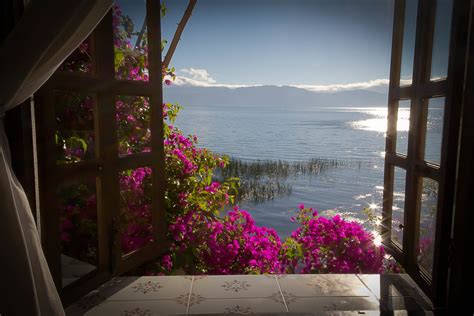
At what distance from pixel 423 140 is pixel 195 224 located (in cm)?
156

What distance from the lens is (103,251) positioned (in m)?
1.78

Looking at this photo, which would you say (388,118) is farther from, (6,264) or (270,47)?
(270,47)

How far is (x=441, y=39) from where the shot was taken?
5.73ft

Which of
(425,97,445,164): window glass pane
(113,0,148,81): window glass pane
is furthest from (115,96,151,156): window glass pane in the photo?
(425,97,445,164): window glass pane

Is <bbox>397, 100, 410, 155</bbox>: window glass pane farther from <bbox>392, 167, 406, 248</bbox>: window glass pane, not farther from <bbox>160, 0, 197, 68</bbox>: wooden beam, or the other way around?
<bbox>160, 0, 197, 68</bbox>: wooden beam

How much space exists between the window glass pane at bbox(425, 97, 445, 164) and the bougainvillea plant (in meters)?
0.85

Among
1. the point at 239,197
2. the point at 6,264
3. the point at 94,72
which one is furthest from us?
the point at 239,197

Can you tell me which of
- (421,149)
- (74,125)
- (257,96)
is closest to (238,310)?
(421,149)

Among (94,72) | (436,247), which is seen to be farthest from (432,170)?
(94,72)

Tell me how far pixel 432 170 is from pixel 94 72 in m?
1.70

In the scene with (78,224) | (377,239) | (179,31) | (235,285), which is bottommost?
(235,285)

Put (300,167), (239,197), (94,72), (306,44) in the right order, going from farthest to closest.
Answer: (306,44) → (300,167) → (239,197) → (94,72)

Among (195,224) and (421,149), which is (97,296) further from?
(421,149)

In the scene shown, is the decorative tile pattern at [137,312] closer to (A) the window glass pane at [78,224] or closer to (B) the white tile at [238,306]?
(B) the white tile at [238,306]
